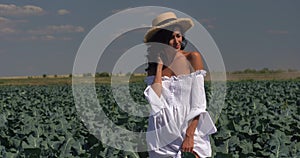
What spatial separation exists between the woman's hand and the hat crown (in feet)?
2.99

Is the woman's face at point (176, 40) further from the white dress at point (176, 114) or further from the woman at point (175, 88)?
the white dress at point (176, 114)

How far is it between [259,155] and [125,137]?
2025 millimetres

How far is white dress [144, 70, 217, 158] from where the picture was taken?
165 inches

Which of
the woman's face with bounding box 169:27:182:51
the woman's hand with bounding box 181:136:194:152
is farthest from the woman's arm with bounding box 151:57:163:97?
the woman's hand with bounding box 181:136:194:152

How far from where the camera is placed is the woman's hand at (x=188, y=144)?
4223mm

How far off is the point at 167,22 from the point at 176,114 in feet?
2.35

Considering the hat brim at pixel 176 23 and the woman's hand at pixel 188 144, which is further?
the woman's hand at pixel 188 144

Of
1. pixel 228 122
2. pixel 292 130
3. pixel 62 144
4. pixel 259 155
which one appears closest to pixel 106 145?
pixel 62 144

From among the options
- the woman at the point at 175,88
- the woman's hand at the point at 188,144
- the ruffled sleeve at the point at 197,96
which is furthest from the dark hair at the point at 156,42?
the woman's hand at the point at 188,144

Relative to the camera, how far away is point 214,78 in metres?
4.25

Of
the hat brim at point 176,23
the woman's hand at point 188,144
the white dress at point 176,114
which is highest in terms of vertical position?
the hat brim at point 176,23

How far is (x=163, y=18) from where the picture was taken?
419 cm

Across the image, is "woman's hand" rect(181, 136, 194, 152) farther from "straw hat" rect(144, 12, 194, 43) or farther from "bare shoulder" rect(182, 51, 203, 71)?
"straw hat" rect(144, 12, 194, 43)

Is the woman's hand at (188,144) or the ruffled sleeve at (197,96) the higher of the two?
the ruffled sleeve at (197,96)
